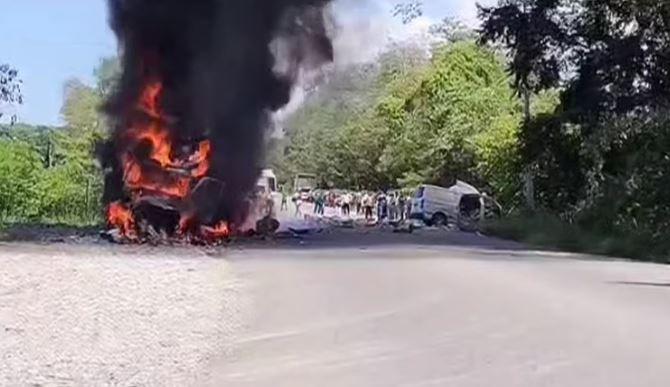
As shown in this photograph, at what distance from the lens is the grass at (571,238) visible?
89.4 feet

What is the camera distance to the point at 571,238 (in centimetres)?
3134

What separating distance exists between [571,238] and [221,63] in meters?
10.5

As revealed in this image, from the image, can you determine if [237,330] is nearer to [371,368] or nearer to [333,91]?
[371,368]

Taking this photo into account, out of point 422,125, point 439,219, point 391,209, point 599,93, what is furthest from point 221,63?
point 422,125

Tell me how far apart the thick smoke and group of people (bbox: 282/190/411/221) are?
826 inches

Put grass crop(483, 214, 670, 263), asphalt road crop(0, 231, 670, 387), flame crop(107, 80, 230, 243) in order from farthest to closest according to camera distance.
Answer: flame crop(107, 80, 230, 243) < grass crop(483, 214, 670, 263) < asphalt road crop(0, 231, 670, 387)

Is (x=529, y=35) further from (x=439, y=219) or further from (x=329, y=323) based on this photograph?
Answer: (x=329, y=323)

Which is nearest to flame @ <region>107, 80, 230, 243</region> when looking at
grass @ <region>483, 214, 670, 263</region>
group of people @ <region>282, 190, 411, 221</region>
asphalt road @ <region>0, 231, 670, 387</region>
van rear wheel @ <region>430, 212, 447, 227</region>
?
asphalt road @ <region>0, 231, 670, 387</region>

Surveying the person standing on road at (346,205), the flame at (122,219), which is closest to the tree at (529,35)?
→ the flame at (122,219)

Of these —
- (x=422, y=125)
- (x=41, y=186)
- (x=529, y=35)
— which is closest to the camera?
(x=529, y=35)

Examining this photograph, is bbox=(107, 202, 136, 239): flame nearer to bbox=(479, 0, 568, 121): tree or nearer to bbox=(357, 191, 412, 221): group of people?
bbox=(479, 0, 568, 121): tree

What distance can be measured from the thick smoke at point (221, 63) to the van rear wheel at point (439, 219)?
21318 millimetres

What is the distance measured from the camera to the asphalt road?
8898mm

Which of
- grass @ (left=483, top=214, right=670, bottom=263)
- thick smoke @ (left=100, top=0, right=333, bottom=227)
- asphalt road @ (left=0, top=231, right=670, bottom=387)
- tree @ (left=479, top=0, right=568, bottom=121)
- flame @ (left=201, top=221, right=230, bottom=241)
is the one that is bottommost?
asphalt road @ (left=0, top=231, right=670, bottom=387)
